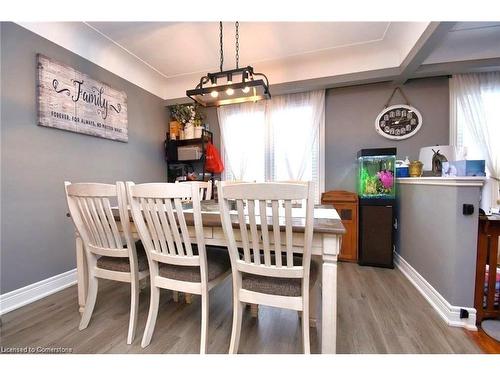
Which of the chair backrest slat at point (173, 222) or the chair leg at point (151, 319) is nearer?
the chair backrest slat at point (173, 222)

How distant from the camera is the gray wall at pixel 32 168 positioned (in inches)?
72.7

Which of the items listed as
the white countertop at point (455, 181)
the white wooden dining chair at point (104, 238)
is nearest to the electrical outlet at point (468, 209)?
the white countertop at point (455, 181)

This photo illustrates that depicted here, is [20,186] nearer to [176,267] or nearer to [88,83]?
[88,83]

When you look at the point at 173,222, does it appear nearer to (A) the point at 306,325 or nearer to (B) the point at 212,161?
(A) the point at 306,325

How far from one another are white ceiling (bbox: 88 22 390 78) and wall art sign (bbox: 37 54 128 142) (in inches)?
24.2

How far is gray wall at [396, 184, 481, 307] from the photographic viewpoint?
1.58 m

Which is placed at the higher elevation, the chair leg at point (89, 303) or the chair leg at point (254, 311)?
the chair leg at point (89, 303)

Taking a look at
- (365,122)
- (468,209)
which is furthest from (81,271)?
(365,122)

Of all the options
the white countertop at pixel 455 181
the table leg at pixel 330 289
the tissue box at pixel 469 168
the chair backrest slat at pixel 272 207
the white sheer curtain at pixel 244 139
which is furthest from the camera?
the white sheer curtain at pixel 244 139

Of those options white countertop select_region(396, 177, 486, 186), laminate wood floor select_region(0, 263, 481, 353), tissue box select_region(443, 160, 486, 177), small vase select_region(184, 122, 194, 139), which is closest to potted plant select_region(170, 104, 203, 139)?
small vase select_region(184, 122, 194, 139)

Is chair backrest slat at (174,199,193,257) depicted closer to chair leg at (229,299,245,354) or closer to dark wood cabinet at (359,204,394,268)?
chair leg at (229,299,245,354)

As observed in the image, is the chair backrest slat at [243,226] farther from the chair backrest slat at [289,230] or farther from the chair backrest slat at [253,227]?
the chair backrest slat at [289,230]

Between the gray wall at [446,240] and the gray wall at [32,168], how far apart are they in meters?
3.45
